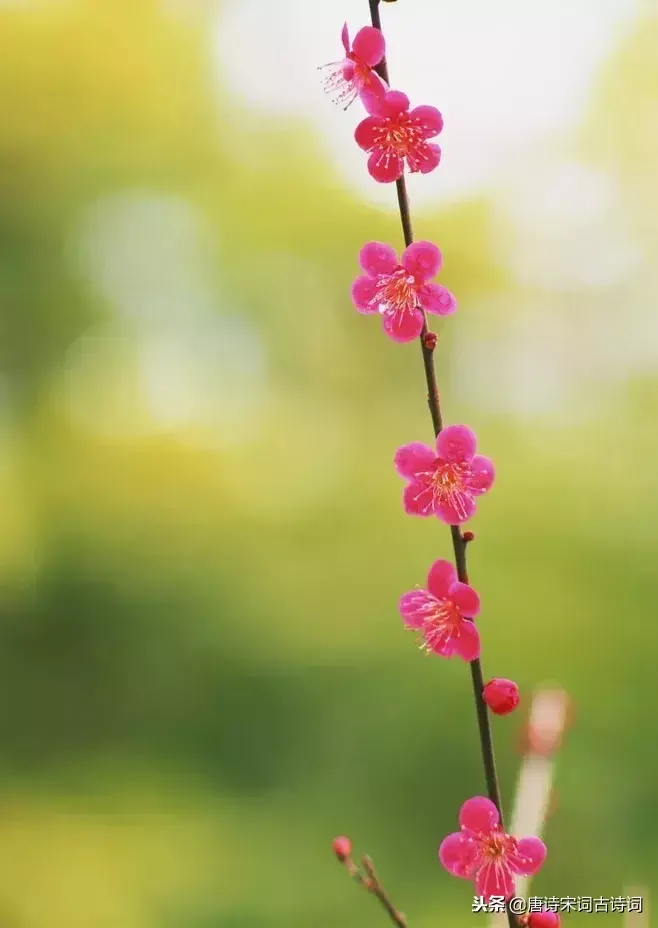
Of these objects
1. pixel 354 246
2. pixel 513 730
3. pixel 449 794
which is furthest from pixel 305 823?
pixel 354 246

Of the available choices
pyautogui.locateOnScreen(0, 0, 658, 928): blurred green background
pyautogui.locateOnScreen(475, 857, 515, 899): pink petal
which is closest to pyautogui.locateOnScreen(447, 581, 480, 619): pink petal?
pyautogui.locateOnScreen(475, 857, 515, 899): pink petal

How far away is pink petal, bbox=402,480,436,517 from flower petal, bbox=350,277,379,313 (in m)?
0.08

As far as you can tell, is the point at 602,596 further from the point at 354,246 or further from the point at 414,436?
the point at 354,246

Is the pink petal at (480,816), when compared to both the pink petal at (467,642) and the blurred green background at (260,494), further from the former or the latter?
the blurred green background at (260,494)

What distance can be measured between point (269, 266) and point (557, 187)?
0.40 metres

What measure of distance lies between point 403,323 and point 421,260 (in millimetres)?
28

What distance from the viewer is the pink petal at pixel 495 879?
35cm

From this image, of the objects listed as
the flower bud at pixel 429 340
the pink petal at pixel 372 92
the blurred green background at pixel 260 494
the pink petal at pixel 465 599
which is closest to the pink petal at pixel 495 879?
the pink petal at pixel 465 599

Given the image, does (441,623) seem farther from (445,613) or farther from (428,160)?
(428,160)

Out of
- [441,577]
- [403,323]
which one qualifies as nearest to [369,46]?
[403,323]

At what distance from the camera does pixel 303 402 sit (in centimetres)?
117

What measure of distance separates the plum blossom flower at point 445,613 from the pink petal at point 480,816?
6 cm

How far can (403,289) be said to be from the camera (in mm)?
369

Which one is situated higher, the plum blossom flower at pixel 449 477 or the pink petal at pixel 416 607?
the plum blossom flower at pixel 449 477
